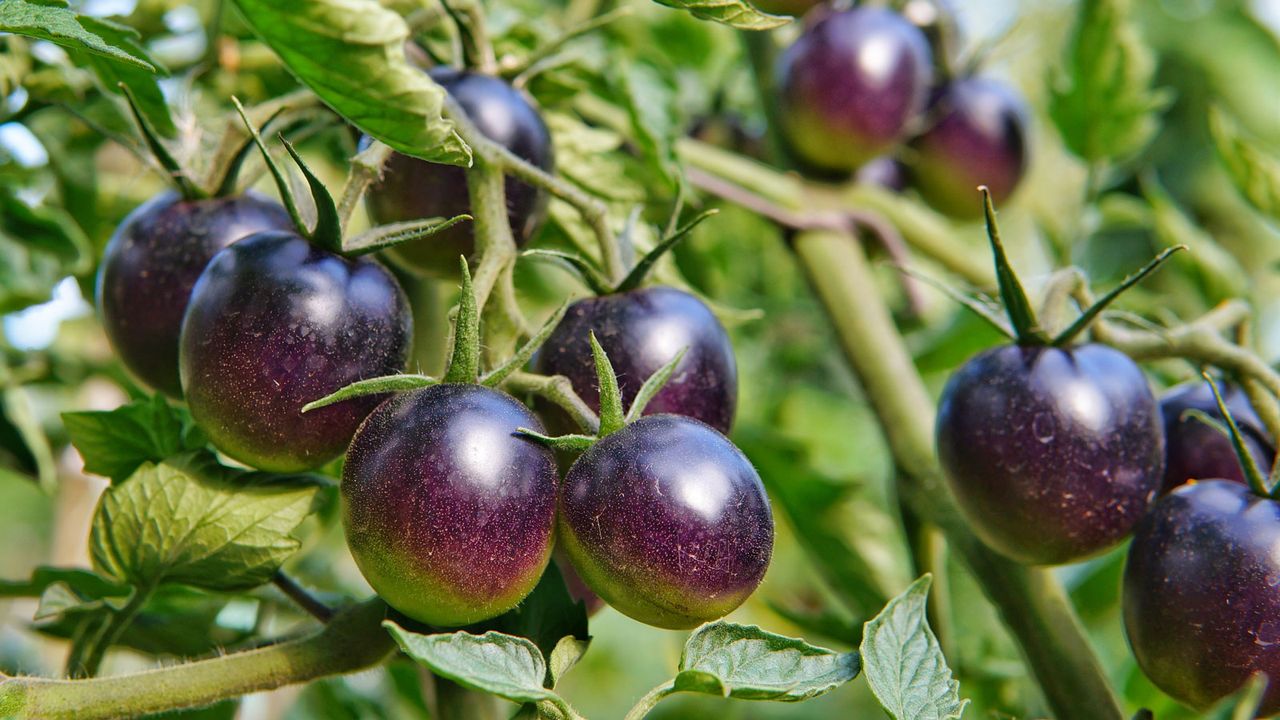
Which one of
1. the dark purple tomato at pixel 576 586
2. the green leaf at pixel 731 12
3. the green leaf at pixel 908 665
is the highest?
the green leaf at pixel 731 12

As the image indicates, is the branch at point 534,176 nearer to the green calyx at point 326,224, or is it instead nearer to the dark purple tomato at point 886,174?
the green calyx at point 326,224

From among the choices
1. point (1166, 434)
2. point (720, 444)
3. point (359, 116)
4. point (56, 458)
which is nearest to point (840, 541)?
point (1166, 434)

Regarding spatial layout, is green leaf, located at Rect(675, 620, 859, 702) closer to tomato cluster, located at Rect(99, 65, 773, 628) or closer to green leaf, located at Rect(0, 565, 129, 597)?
tomato cluster, located at Rect(99, 65, 773, 628)

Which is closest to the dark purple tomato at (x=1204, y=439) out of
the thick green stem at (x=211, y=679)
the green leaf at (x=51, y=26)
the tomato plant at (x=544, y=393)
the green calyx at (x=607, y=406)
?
the tomato plant at (x=544, y=393)

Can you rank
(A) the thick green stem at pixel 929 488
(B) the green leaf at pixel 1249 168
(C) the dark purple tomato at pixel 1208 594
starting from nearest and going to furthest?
(C) the dark purple tomato at pixel 1208 594 < (A) the thick green stem at pixel 929 488 < (B) the green leaf at pixel 1249 168

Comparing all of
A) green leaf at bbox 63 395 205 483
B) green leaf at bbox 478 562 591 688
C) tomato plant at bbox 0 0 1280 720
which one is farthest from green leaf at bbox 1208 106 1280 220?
green leaf at bbox 63 395 205 483

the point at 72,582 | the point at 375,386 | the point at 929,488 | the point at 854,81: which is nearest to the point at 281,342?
the point at 375,386

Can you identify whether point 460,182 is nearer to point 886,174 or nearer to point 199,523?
point 199,523
